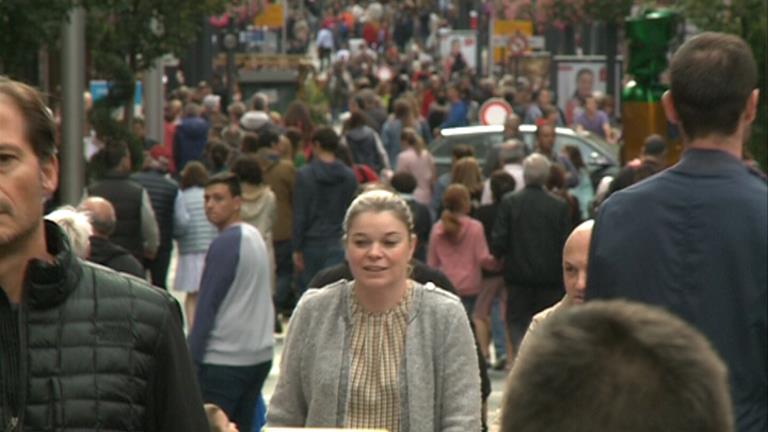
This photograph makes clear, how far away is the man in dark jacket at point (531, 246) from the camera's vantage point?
625 inches

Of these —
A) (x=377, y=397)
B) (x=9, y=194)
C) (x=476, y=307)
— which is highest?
(x=9, y=194)

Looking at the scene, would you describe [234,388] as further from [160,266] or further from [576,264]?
[160,266]

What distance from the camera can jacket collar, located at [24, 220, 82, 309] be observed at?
13.3ft

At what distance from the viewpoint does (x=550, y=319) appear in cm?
244

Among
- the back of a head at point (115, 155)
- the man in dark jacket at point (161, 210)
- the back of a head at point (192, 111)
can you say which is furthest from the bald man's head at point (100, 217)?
the back of a head at point (192, 111)

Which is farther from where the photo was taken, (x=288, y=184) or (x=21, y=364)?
(x=288, y=184)

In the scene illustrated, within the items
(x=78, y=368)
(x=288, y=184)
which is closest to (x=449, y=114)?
(x=288, y=184)

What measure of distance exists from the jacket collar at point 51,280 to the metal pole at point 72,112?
13.9m

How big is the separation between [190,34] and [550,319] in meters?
21.7

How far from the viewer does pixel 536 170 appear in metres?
16.2

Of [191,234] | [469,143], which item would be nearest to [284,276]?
[191,234]

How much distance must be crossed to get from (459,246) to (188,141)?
1378 cm

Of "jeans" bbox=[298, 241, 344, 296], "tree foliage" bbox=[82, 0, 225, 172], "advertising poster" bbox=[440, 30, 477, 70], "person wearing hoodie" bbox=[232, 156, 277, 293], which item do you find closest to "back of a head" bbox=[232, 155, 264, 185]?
"person wearing hoodie" bbox=[232, 156, 277, 293]

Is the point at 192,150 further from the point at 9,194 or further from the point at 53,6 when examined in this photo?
the point at 9,194
